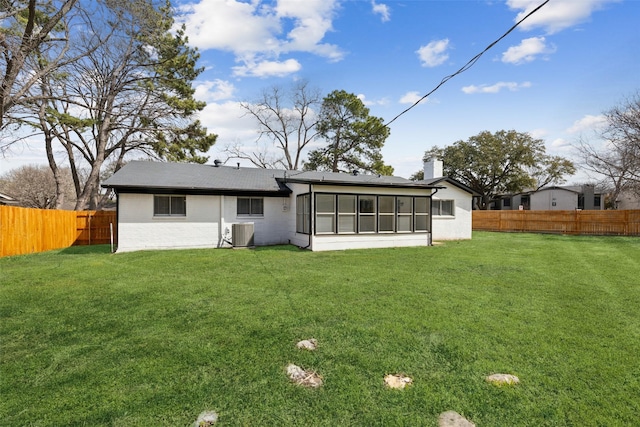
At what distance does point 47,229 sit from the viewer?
40.1ft

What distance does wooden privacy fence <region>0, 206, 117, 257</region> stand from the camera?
33.5ft

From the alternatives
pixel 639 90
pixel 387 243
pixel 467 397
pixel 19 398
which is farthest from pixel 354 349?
pixel 639 90

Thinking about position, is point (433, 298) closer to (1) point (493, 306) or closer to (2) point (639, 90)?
(1) point (493, 306)

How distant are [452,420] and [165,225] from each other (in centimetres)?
1184

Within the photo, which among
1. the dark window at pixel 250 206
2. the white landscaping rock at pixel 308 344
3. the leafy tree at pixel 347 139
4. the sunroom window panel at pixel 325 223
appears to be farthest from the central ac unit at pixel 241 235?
the leafy tree at pixel 347 139

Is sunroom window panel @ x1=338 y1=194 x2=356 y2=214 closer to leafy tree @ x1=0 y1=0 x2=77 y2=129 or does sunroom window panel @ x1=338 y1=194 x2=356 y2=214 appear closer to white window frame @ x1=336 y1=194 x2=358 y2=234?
white window frame @ x1=336 y1=194 x2=358 y2=234

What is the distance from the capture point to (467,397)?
264 centimetres

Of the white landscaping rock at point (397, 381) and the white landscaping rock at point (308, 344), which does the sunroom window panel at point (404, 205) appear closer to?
the white landscaping rock at point (308, 344)

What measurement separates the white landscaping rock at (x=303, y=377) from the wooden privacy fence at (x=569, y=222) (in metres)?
21.6

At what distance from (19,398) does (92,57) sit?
20796 mm

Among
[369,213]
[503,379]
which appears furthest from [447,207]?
[503,379]

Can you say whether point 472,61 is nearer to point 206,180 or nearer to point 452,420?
point 452,420

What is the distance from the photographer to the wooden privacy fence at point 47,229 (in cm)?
1020

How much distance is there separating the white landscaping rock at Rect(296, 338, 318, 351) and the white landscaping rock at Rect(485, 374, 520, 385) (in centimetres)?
172
